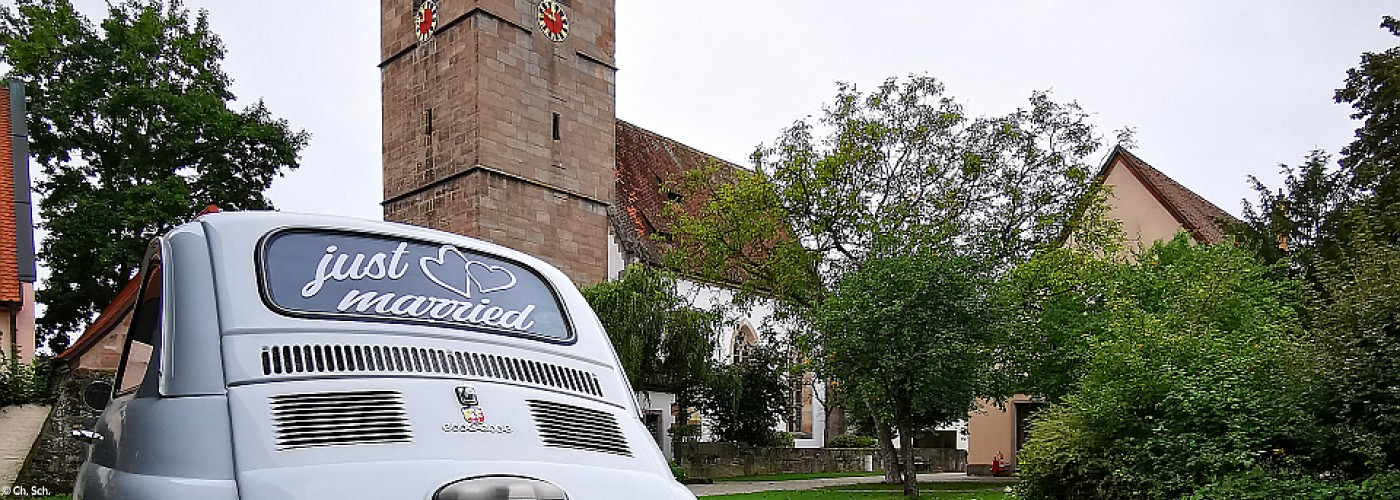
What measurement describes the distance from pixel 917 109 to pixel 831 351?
8.02 m

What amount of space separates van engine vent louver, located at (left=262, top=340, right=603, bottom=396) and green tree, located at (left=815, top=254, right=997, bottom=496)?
15696mm

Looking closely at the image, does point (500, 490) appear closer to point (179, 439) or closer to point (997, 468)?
point (179, 439)

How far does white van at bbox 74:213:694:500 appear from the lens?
2965 mm

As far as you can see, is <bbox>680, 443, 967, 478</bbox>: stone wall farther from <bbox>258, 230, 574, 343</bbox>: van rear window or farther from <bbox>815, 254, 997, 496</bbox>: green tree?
<bbox>258, 230, 574, 343</bbox>: van rear window

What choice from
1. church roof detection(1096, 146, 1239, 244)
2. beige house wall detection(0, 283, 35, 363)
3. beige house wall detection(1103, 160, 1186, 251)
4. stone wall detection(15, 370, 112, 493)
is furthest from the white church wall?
beige house wall detection(0, 283, 35, 363)

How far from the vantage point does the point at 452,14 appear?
3459 cm

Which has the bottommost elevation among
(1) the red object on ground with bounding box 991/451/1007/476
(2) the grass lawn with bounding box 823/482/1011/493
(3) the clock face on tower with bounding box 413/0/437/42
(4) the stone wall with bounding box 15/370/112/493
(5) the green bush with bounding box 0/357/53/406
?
(1) the red object on ground with bounding box 991/451/1007/476

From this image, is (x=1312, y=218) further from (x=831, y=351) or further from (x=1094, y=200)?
(x=831, y=351)

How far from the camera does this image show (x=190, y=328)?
10.4 feet

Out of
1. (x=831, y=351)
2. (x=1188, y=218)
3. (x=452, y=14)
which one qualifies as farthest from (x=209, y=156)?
(x=1188, y=218)

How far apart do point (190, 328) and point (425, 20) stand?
3458 centimetres

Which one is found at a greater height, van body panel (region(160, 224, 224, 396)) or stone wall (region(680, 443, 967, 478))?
van body panel (region(160, 224, 224, 396))

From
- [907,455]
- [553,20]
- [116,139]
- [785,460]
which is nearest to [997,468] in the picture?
[785,460]

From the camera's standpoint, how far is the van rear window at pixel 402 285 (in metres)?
3.42
